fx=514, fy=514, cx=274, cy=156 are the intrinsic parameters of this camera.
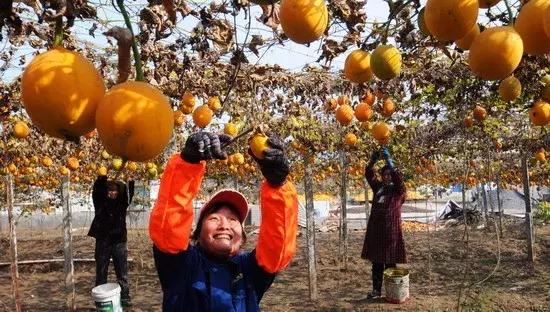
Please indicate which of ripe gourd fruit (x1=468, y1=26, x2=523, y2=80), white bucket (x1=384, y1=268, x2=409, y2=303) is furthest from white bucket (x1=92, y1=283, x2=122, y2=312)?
ripe gourd fruit (x1=468, y1=26, x2=523, y2=80)

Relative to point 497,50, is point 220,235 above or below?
below

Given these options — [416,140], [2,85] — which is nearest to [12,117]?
[2,85]

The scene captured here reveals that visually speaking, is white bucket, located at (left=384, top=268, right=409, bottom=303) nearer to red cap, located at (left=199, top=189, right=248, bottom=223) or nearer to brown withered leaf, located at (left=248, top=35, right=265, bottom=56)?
brown withered leaf, located at (left=248, top=35, right=265, bottom=56)

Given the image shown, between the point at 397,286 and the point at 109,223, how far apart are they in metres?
4.02

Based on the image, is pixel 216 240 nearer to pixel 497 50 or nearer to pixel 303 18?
pixel 303 18

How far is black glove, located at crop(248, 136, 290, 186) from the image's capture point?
7.64ft

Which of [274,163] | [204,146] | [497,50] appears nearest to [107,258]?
[274,163]

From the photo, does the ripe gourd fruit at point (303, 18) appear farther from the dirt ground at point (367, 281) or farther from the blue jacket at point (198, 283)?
the dirt ground at point (367, 281)

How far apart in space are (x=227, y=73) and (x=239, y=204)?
7.76ft

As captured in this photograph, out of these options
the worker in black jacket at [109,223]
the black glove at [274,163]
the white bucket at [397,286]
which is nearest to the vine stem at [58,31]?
the black glove at [274,163]

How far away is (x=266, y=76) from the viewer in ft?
16.7

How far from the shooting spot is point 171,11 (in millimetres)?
1402

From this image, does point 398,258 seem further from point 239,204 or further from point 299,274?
point 239,204

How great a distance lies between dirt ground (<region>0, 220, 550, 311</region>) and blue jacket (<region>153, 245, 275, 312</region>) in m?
3.43
